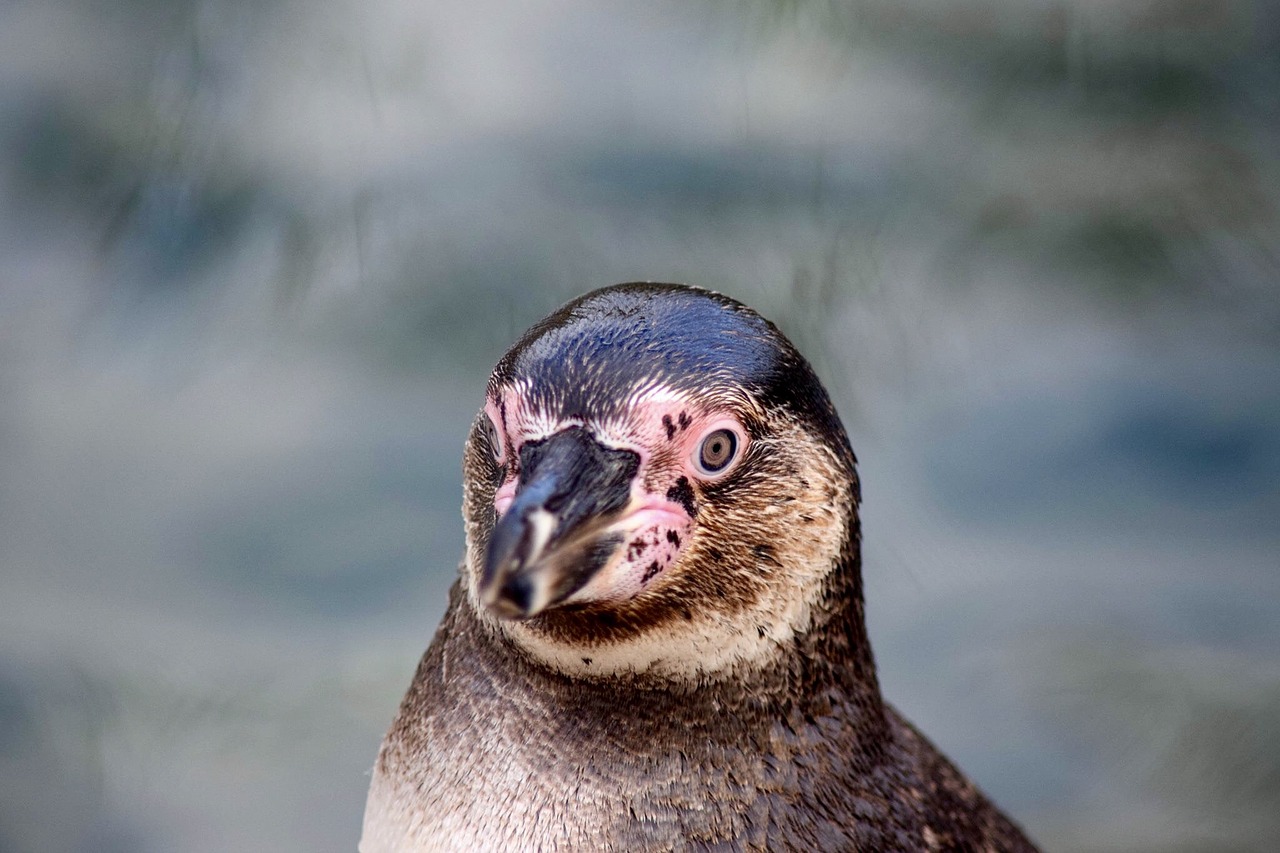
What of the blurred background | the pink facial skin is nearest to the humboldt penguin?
the pink facial skin

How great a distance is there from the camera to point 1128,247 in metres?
3.62

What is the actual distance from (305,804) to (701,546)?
221 centimetres

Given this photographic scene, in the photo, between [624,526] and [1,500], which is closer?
[624,526]

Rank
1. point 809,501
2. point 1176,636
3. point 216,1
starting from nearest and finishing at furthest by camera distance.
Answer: point 809,501 < point 216,1 < point 1176,636

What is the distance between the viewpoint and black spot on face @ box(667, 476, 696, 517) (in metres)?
1.67

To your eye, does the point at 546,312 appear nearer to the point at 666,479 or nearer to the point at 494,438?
the point at 494,438

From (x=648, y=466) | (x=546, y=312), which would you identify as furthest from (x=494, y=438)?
(x=546, y=312)

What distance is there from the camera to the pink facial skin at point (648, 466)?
1.63m

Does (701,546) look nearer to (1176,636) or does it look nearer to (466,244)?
(466,244)

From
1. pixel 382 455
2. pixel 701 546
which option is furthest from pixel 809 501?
pixel 382 455

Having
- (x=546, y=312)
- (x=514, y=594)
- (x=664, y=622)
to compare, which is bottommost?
(x=514, y=594)

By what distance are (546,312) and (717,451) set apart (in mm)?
1876

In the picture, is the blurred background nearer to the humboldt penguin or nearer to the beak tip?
the humboldt penguin

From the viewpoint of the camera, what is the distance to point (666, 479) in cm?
166
